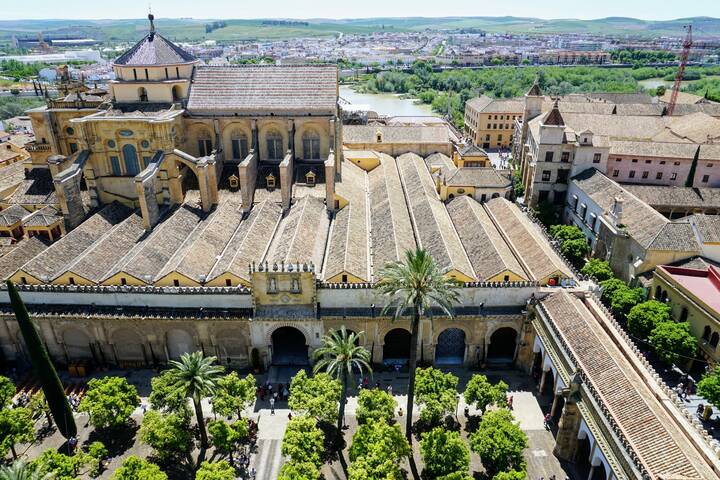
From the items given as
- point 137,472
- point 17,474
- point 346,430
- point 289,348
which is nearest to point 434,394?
point 346,430

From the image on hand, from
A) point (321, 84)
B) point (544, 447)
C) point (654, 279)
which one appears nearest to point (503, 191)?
point (654, 279)

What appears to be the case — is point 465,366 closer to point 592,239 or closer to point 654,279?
point 654,279

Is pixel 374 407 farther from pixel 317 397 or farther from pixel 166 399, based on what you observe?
pixel 166 399

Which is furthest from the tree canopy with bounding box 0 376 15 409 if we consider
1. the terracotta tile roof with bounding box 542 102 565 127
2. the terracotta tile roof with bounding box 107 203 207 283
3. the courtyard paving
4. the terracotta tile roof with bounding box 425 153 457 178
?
the terracotta tile roof with bounding box 542 102 565 127

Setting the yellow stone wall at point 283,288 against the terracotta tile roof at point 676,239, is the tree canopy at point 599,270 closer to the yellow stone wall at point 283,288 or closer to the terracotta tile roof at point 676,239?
the terracotta tile roof at point 676,239

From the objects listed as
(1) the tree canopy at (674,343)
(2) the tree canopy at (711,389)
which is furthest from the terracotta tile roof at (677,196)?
(2) the tree canopy at (711,389)

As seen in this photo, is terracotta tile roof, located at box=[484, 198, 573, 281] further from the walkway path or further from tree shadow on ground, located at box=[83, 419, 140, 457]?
tree shadow on ground, located at box=[83, 419, 140, 457]
